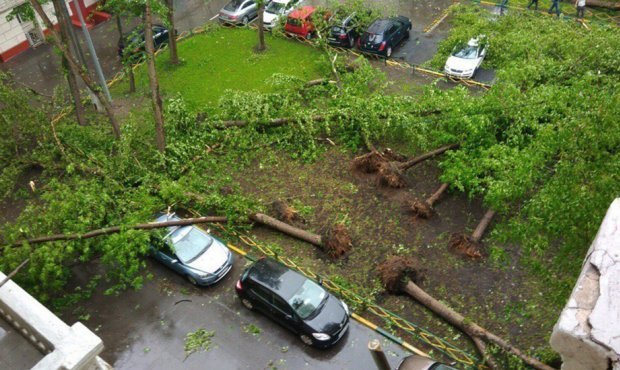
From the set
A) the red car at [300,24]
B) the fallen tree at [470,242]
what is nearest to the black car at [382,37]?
the red car at [300,24]

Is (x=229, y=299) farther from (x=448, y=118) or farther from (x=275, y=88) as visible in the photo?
(x=275, y=88)

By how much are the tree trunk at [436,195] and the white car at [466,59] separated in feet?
25.2

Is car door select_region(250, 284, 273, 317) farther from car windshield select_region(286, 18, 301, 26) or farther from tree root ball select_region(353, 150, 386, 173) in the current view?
car windshield select_region(286, 18, 301, 26)

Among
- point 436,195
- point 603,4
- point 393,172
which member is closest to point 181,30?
point 393,172

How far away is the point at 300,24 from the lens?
2578cm

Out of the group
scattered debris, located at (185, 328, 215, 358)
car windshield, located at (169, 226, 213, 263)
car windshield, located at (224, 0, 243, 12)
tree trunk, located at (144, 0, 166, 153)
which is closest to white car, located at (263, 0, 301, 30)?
car windshield, located at (224, 0, 243, 12)

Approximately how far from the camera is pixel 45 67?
85.0 feet

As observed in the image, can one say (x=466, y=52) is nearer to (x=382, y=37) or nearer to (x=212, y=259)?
(x=382, y=37)

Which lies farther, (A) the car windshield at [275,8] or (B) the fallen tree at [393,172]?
(A) the car windshield at [275,8]

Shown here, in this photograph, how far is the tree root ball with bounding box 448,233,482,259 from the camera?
14747 millimetres

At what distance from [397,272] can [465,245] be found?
2.32 meters

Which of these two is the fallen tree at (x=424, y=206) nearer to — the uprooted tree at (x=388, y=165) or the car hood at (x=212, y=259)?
the uprooted tree at (x=388, y=165)

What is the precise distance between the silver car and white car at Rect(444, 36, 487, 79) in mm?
10958

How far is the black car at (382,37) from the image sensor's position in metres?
24.4
